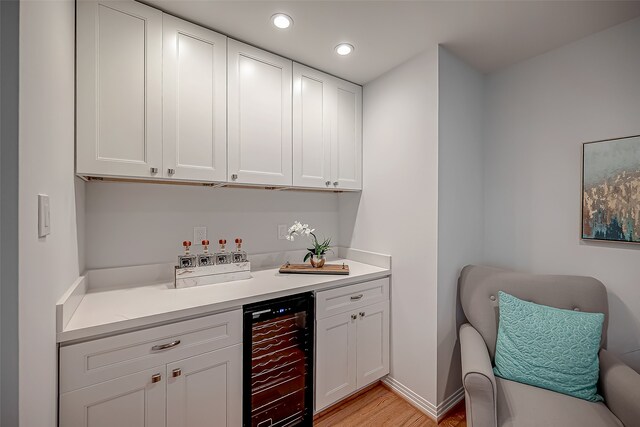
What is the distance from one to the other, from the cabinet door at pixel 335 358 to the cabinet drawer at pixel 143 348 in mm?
593

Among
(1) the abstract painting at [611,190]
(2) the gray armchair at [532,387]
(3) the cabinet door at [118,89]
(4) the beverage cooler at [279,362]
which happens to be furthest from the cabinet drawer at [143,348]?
(1) the abstract painting at [611,190]

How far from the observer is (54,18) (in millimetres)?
988

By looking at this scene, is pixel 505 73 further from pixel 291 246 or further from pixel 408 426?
pixel 408 426

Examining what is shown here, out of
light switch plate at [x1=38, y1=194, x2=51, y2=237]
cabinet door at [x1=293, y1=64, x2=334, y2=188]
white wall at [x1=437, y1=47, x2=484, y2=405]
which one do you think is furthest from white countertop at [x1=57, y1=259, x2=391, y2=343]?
A: cabinet door at [x1=293, y1=64, x2=334, y2=188]

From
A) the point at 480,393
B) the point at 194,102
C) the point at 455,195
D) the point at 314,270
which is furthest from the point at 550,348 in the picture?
the point at 194,102

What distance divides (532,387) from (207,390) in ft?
5.47

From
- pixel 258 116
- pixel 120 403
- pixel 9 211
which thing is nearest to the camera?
pixel 9 211

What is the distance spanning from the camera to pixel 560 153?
189 cm

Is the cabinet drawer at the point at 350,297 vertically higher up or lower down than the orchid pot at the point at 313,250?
lower down

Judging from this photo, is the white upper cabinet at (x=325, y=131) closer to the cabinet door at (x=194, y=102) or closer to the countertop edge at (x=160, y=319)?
the cabinet door at (x=194, y=102)

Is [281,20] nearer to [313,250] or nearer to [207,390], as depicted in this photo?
[313,250]

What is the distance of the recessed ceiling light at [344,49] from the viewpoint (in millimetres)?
1851

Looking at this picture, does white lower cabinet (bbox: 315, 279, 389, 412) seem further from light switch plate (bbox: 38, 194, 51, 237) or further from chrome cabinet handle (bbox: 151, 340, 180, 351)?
light switch plate (bbox: 38, 194, 51, 237)

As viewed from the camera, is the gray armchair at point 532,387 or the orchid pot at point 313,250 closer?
the gray armchair at point 532,387
